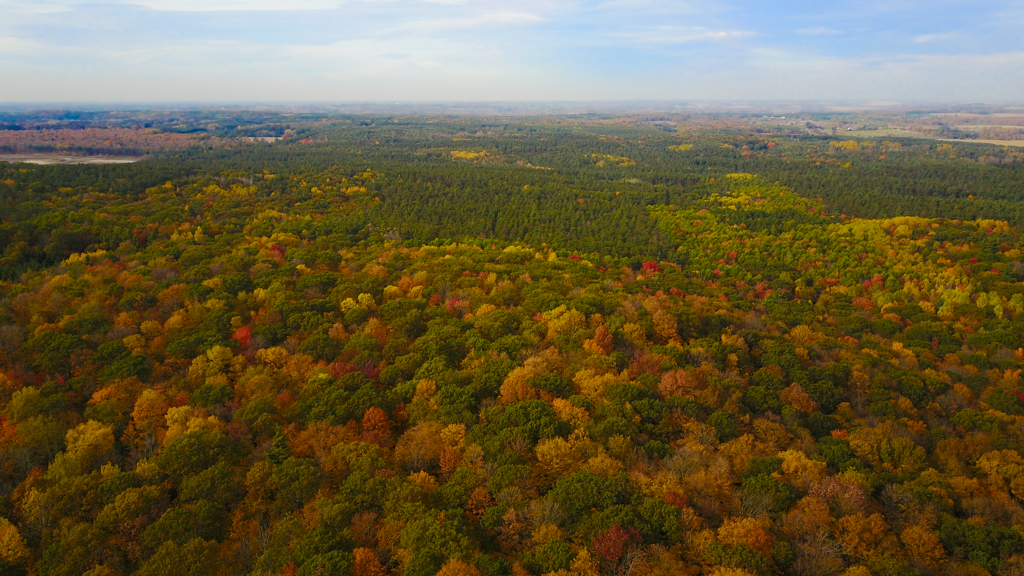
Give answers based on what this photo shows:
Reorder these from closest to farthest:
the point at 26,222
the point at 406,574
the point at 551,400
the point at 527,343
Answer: the point at 406,574
the point at 551,400
the point at 527,343
the point at 26,222

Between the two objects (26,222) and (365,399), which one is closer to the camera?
(365,399)

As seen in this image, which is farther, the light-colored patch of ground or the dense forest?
the light-colored patch of ground

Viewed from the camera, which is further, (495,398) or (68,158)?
(68,158)

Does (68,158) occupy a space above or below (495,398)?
above

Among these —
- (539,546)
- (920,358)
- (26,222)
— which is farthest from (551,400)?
(26,222)

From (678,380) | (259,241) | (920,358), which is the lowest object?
(920,358)

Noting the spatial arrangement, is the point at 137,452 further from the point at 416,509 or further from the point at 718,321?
the point at 718,321

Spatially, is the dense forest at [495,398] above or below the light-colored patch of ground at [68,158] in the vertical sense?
below

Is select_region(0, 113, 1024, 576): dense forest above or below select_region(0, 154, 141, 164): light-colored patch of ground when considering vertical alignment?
below
